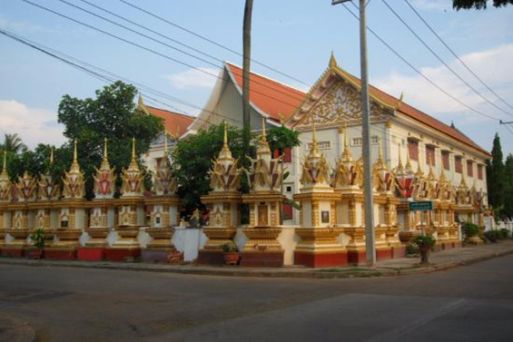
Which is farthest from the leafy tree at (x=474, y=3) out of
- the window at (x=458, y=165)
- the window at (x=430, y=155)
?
the window at (x=458, y=165)

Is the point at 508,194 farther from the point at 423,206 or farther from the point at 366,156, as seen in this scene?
the point at 366,156

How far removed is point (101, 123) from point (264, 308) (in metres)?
19.9

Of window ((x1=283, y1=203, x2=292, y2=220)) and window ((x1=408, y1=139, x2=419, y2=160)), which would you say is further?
window ((x1=408, y1=139, x2=419, y2=160))

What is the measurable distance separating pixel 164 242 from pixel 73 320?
42.2ft

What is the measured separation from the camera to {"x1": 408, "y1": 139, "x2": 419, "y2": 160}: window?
114 feet

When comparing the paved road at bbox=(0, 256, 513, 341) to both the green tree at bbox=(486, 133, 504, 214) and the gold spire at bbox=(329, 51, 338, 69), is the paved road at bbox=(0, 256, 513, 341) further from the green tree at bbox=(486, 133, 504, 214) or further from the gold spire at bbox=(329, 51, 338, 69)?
the green tree at bbox=(486, 133, 504, 214)

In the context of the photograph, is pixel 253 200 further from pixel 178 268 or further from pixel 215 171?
pixel 178 268

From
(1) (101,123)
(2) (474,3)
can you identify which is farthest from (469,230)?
(2) (474,3)

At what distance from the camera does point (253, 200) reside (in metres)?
20.1

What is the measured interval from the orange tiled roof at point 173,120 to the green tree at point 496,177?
94.4ft

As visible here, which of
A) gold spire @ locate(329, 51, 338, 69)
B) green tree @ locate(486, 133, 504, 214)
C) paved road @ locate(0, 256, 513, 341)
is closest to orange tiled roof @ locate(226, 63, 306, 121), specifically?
gold spire @ locate(329, 51, 338, 69)

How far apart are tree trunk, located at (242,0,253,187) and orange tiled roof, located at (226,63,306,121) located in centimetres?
998

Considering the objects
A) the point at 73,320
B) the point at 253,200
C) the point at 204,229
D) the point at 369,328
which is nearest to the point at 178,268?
the point at 204,229

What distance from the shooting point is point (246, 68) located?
23344 millimetres
